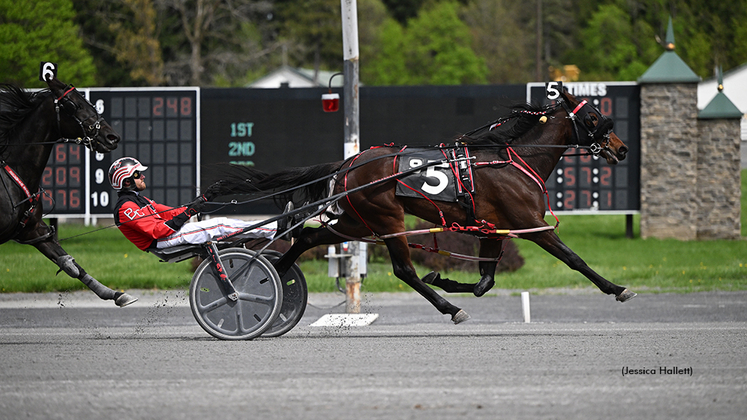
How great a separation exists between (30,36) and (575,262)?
13.7 metres

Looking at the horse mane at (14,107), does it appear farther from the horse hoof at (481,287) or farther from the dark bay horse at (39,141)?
the horse hoof at (481,287)

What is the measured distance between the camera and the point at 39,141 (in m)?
8.17

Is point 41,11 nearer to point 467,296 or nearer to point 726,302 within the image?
point 467,296

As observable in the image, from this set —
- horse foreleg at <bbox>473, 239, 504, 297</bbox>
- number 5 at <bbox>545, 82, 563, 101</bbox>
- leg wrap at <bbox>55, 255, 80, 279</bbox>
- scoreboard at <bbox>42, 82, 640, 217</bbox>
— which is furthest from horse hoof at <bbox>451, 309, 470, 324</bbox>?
scoreboard at <bbox>42, 82, 640, 217</bbox>

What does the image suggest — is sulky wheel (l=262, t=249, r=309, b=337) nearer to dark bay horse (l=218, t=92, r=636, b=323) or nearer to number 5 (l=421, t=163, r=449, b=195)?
dark bay horse (l=218, t=92, r=636, b=323)

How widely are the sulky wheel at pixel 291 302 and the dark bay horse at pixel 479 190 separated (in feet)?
0.38

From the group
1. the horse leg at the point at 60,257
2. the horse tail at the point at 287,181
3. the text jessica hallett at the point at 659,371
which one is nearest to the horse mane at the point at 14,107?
the horse leg at the point at 60,257

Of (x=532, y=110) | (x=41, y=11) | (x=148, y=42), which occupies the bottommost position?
(x=532, y=110)

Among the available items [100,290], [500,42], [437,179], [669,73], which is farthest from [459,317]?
[500,42]

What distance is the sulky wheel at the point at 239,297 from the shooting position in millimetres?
7496

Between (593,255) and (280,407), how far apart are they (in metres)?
13.3

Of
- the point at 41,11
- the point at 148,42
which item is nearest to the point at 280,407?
the point at 41,11

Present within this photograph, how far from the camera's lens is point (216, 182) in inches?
337

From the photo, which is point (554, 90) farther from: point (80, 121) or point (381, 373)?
point (381, 373)
